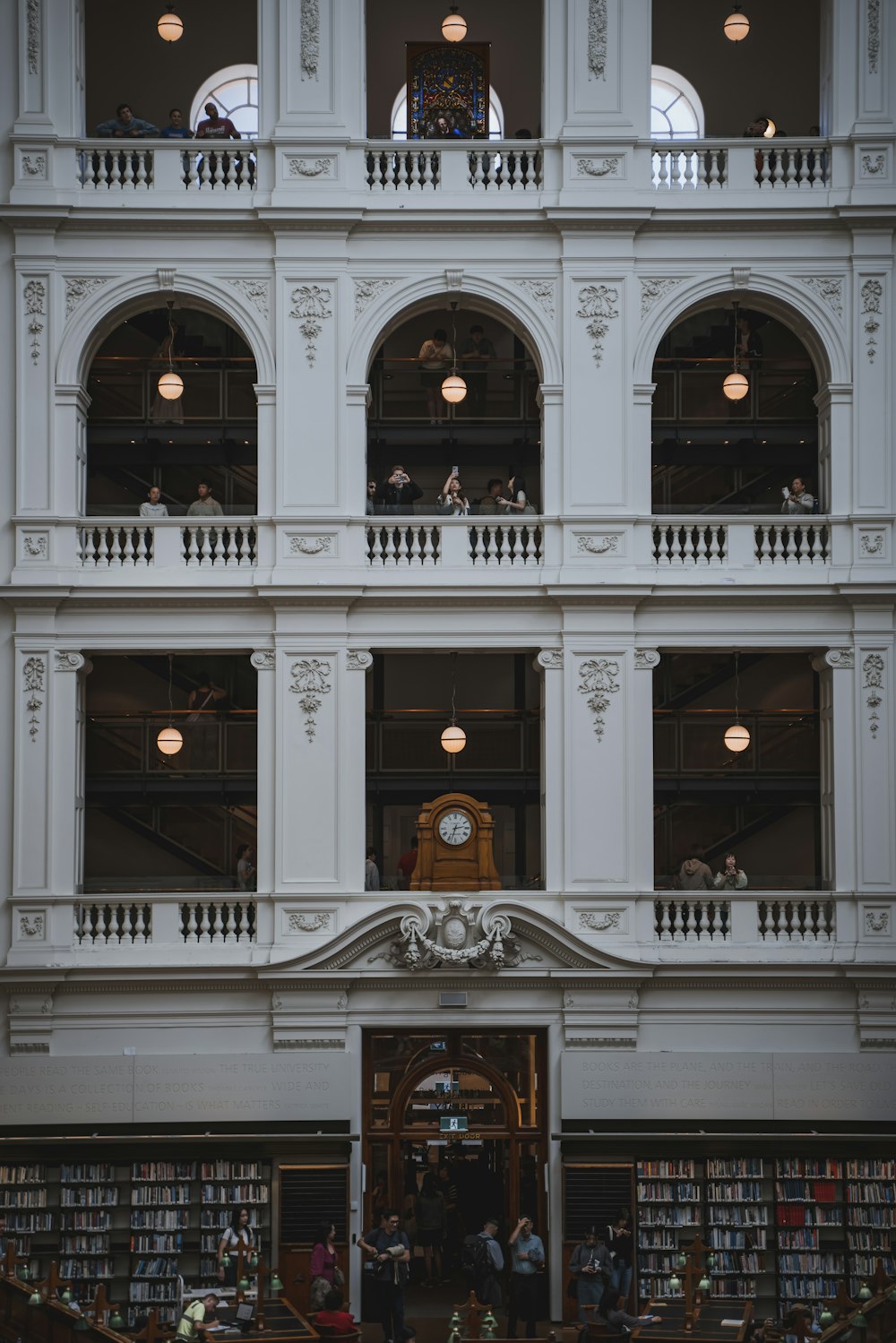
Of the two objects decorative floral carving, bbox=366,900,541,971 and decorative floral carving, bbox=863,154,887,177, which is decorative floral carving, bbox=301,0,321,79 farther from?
decorative floral carving, bbox=366,900,541,971

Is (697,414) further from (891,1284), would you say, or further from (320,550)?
(891,1284)

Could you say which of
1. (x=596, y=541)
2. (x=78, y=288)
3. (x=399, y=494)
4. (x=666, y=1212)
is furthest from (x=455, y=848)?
(x=78, y=288)

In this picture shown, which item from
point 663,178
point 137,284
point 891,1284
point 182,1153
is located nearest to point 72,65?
point 137,284

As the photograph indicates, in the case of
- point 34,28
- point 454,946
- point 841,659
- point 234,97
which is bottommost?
point 454,946

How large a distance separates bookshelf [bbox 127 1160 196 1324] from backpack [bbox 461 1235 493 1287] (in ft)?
9.88

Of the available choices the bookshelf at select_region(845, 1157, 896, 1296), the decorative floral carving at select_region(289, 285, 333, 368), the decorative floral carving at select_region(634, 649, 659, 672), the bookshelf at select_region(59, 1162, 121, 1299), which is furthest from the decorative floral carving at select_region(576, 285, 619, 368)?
the bookshelf at select_region(59, 1162, 121, 1299)

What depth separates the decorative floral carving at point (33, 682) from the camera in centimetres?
1988

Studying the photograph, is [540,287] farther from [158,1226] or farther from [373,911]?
[158,1226]

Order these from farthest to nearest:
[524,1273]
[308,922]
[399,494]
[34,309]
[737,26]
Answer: [737,26] → [399,494] → [34,309] → [308,922] → [524,1273]

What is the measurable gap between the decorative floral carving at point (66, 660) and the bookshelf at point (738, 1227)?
349 inches

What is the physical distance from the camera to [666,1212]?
18.6 meters

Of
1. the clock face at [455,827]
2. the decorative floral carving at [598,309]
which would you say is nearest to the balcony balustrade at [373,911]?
the clock face at [455,827]

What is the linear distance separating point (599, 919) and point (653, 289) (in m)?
7.34

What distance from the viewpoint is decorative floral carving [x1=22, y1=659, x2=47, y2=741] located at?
19875mm
